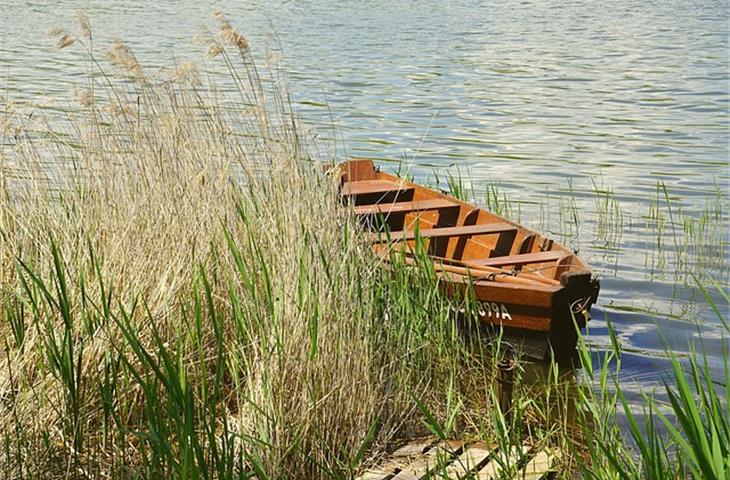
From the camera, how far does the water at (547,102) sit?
8.95 metres

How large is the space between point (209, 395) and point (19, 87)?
43.8ft

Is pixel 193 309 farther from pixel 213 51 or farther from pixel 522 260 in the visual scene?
pixel 522 260

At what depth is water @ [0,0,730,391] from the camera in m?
8.95

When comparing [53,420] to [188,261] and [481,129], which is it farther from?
[481,129]

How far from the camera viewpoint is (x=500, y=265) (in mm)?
7137

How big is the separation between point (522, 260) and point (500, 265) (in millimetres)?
147

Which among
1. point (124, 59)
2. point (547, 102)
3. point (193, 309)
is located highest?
point (124, 59)

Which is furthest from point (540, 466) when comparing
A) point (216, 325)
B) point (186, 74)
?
point (186, 74)

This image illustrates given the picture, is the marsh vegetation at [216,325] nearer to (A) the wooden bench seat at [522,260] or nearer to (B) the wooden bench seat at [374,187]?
(A) the wooden bench seat at [522,260]

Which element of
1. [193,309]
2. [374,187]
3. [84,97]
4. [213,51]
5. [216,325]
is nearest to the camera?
[216,325]

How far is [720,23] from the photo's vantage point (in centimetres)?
2703

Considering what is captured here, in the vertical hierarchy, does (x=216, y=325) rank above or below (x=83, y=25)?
below

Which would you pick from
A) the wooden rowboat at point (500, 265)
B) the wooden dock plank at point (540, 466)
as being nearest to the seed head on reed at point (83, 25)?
the wooden rowboat at point (500, 265)

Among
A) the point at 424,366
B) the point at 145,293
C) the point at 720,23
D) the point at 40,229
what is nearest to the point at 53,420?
the point at 145,293
